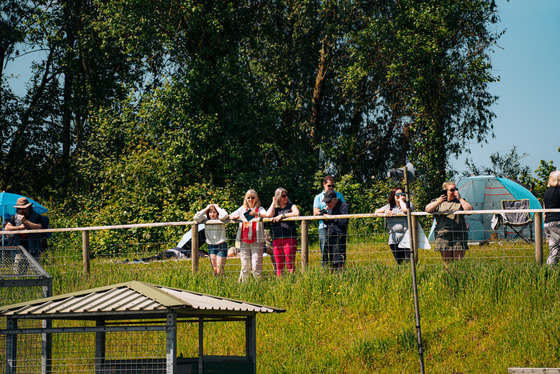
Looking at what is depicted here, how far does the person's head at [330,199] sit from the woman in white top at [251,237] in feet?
3.60

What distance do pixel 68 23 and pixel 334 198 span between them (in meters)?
22.3

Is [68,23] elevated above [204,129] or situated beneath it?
elevated above

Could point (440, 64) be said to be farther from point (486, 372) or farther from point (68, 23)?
point (486, 372)

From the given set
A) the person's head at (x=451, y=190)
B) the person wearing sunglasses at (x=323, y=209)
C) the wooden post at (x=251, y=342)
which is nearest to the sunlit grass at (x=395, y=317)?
the person wearing sunglasses at (x=323, y=209)

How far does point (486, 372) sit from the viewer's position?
9.55m

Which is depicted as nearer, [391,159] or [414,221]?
[414,221]

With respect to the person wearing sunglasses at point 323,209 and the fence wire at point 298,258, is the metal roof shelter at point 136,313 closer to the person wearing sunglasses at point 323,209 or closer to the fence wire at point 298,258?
the person wearing sunglasses at point 323,209

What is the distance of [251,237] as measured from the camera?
12562 mm

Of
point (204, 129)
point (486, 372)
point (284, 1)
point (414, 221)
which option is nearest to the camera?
point (486, 372)

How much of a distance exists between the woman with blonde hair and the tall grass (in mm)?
464

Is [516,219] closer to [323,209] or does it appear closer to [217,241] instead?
[323,209]

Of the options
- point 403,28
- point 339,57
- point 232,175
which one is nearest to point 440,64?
point 403,28

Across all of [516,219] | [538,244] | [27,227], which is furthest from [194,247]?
[516,219]

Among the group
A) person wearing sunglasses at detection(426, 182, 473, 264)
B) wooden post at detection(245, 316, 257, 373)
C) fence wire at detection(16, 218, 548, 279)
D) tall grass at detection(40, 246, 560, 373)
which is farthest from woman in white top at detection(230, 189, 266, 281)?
wooden post at detection(245, 316, 257, 373)
